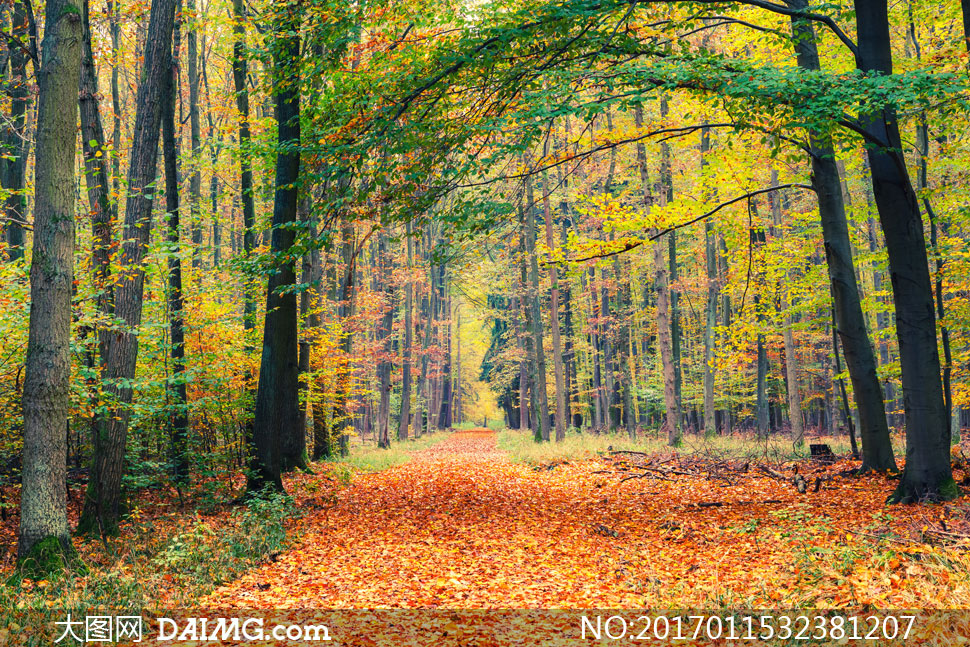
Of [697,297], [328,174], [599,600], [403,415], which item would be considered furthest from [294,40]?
[697,297]

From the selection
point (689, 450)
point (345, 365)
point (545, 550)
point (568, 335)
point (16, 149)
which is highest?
point (16, 149)

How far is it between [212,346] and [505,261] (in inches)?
688

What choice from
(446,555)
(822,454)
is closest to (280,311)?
(446,555)

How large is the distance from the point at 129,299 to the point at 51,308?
2.04 metres

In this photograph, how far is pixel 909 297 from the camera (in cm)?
781

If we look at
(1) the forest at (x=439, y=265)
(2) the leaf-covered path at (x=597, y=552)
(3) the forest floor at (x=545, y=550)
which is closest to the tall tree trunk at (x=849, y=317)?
(1) the forest at (x=439, y=265)

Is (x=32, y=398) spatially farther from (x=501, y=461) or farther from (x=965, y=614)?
(x=501, y=461)

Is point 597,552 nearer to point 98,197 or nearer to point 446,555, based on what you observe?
point 446,555

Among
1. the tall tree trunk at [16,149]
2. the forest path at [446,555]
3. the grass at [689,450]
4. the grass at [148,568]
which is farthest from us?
the grass at [689,450]

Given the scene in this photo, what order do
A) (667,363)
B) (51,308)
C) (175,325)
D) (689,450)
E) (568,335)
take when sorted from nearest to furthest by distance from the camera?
(51,308)
(175,325)
(689,450)
(667,363)
(568,335)

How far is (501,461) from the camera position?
57.4 ft

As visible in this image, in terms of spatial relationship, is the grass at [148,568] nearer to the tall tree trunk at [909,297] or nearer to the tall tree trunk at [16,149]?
the tall tree trunk at [909,297]

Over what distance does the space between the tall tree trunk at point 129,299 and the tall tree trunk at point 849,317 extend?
980 centimetres

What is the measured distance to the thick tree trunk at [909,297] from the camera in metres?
7.56
